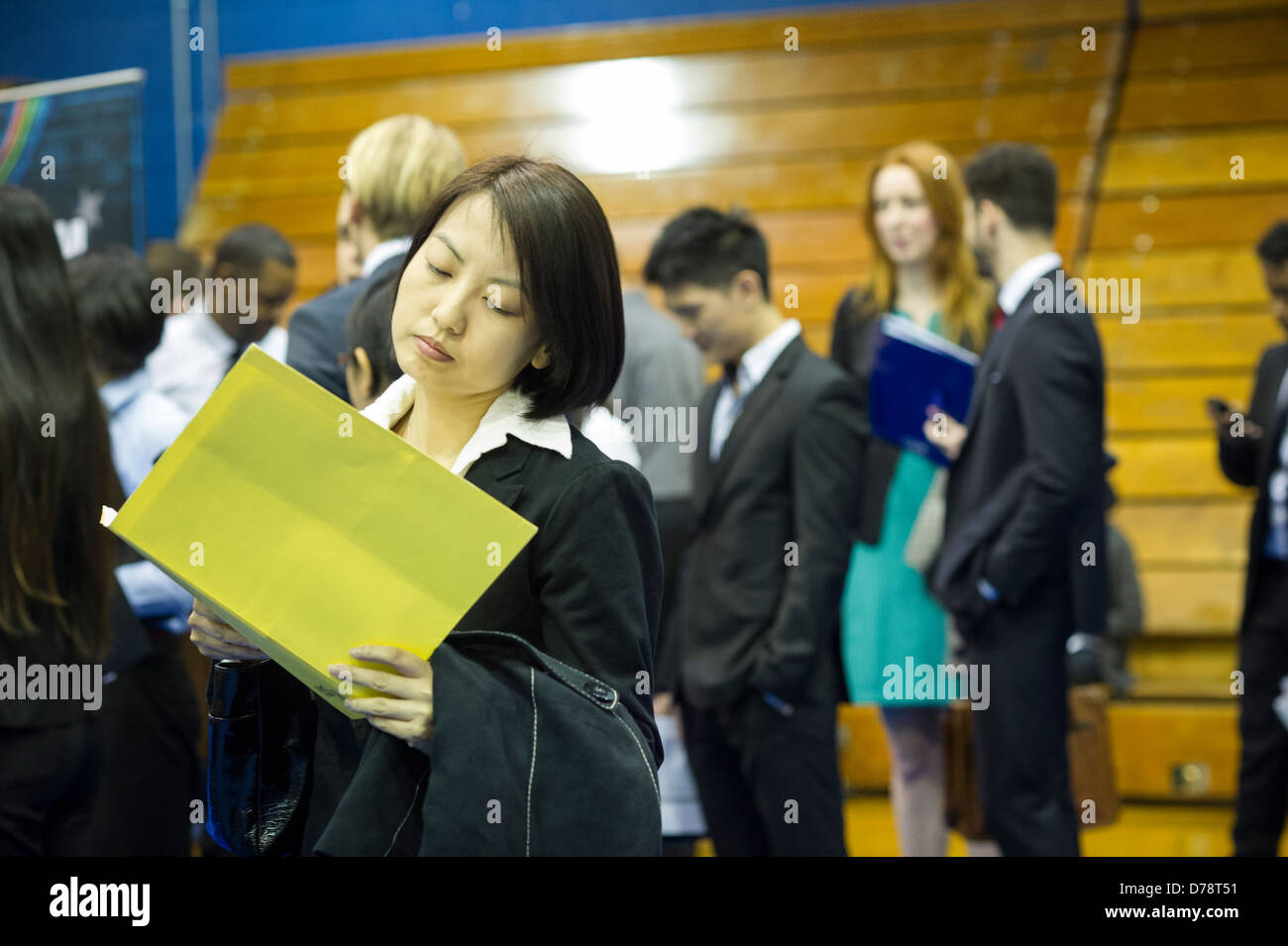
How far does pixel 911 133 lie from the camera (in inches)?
228

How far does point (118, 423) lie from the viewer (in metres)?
2.57

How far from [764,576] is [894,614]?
20.9 inches

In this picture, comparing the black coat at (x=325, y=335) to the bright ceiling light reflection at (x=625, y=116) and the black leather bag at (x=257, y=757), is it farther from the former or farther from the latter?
the bright ceiling light reflection at (x=625, y=116)

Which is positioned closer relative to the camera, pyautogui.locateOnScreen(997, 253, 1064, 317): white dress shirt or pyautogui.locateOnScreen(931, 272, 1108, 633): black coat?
pyautogui.locateOnScreen(931, 272, 1108, 633): black coat

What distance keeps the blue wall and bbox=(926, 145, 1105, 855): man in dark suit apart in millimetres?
3081

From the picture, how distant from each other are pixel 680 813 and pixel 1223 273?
3335 mm

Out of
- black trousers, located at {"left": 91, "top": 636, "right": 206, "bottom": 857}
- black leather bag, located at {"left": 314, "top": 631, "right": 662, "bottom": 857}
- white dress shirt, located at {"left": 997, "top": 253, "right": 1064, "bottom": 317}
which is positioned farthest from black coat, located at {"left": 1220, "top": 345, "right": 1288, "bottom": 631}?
black leather bag, located at {"left": 314, "top": 631, "right": 662, "bottom": 857}

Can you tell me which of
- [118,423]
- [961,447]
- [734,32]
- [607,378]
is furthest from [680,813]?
[734,32]

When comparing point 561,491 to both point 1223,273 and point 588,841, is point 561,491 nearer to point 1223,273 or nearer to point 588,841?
point 588,841

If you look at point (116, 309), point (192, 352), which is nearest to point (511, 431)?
point (116, 309)

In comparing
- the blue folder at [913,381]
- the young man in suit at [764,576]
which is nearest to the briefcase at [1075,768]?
the young man in suit at [764,576]

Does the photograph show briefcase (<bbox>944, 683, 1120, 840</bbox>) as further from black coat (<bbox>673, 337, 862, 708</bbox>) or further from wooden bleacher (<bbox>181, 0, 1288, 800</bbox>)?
wooden bleacher (<bbox>181, 0, 1288, 800</bbox>)

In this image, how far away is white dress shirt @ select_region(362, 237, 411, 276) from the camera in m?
2.16

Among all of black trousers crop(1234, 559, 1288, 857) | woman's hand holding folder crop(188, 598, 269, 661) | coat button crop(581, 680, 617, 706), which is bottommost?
black trousers crop(1234, 559, 1288, 857)
